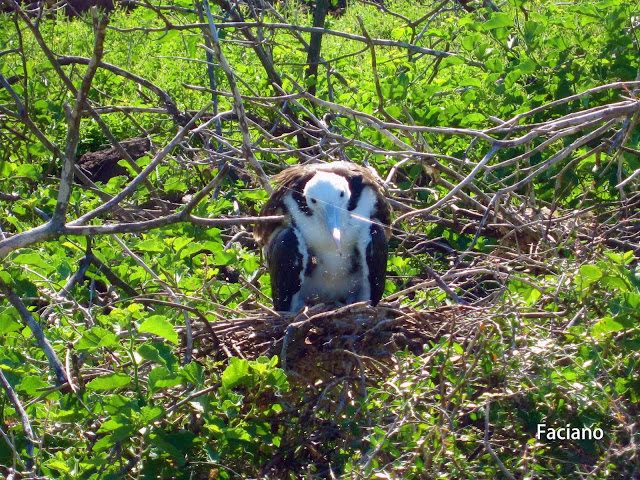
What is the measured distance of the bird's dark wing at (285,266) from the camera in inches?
138

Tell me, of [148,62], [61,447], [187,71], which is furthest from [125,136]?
[61,447]

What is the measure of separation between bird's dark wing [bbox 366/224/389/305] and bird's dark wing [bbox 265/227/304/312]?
11.6 inches

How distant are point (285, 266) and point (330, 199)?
360 mm

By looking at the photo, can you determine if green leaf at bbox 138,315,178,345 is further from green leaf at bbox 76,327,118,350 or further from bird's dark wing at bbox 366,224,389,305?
bird's dark wing at bbox 366,224,389,305

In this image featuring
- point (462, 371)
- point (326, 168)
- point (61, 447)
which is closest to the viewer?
point (462, 371)

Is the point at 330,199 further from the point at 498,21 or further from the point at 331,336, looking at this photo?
the point at 498,21

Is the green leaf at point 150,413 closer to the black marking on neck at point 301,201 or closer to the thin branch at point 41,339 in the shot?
the thin branch at point 41,339

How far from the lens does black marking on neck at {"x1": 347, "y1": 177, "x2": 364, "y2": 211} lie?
347cm

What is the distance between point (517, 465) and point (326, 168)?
1.80 metres

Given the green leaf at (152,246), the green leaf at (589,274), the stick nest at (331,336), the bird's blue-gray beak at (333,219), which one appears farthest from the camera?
the bird's blue-gray beak at (333,219)

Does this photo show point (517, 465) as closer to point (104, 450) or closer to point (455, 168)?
point (104, 450)

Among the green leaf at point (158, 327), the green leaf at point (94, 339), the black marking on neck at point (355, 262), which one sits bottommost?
the black marking on neck at point (355, 262)

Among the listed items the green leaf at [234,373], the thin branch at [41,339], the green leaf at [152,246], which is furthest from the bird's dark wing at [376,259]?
the thin branch at [41,339]

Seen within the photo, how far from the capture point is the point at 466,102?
434 cm
